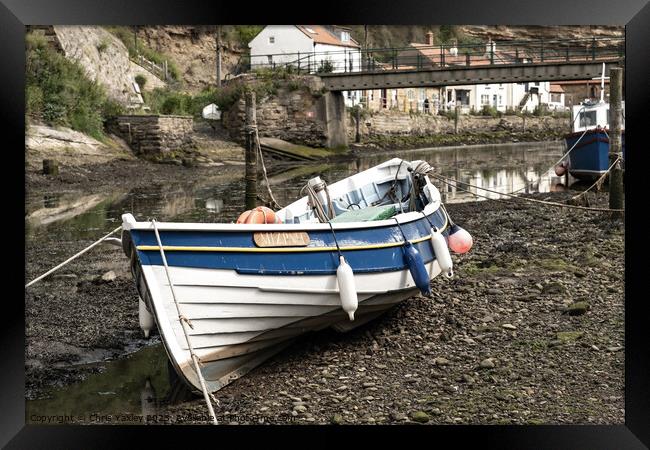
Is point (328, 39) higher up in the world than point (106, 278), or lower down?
higher up

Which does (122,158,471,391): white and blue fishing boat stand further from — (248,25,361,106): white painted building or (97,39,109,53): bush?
(248,25,361,106): white painted building

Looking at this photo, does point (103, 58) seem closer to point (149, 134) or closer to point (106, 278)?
point (149, 134)

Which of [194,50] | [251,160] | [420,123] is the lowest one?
[251,160]

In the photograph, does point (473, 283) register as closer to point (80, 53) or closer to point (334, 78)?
point (80, 53)

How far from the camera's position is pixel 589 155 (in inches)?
640

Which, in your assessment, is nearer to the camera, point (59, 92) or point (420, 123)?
point (59, 92)

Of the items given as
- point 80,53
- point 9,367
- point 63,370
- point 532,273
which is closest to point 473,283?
point 532,273

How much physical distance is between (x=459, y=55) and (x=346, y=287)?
16.5 metres

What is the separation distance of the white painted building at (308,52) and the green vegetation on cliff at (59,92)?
29.3 ft

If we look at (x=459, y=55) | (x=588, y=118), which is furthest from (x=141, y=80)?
(x=588, y=118)

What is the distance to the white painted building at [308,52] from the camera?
27.1m

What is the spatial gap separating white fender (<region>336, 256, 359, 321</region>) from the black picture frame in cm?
120

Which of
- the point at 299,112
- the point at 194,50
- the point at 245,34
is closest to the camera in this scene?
the point at 299,112

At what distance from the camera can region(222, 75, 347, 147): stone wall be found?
94.4 ft
